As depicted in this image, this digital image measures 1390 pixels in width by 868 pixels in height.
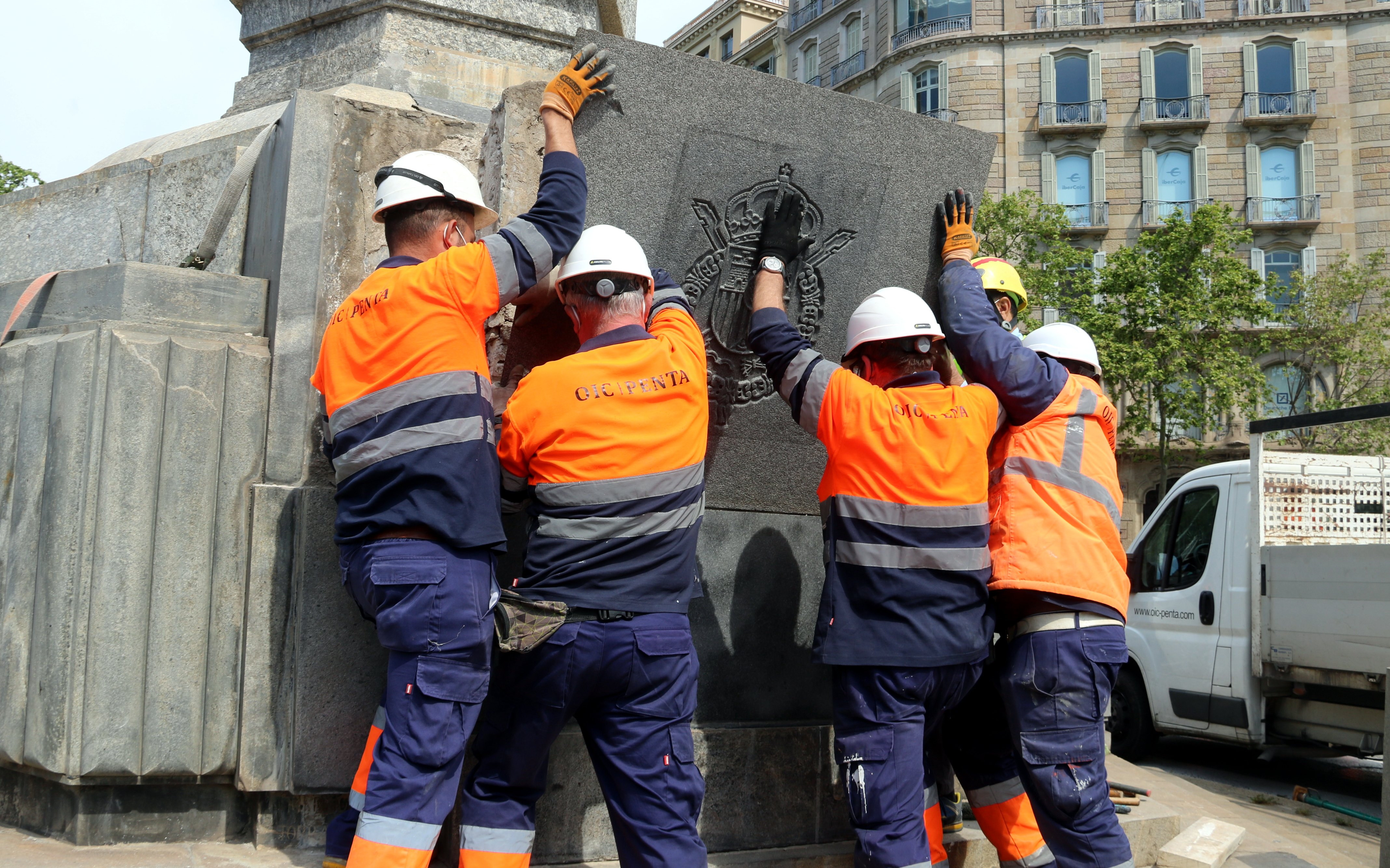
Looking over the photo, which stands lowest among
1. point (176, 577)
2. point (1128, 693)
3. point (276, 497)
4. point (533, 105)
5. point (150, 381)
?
point (1128, 693)

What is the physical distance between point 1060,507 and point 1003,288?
3.65 feet

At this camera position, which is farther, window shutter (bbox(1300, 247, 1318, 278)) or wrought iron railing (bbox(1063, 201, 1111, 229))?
wrought iron railing (bbox(1063, 201, 1111, 229))

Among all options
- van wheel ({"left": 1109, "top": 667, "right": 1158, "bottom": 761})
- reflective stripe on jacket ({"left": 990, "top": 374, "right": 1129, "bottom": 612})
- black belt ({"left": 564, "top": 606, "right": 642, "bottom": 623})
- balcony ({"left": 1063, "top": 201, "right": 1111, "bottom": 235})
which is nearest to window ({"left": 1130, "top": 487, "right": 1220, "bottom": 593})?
van wheel ({"left": 1109, "top": 667, "right": 1158, "bottom": 761})

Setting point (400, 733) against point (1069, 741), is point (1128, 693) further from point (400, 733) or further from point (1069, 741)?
point (400, 733)

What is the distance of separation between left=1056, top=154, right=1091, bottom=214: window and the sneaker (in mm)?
29996

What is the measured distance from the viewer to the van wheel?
833cm

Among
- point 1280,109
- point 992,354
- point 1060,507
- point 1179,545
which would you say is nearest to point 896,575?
point 1060,507

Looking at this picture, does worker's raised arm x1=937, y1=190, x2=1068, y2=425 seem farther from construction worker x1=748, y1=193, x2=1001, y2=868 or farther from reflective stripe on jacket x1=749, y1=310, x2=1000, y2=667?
reflective stripe on jacket x1=749, y1=310, x2=1000, y2=667

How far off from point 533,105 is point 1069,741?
2709 millimetres

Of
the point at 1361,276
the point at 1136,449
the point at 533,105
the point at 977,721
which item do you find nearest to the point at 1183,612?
the point at 977,721

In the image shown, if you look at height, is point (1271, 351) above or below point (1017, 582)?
above

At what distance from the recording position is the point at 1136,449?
87.2ft

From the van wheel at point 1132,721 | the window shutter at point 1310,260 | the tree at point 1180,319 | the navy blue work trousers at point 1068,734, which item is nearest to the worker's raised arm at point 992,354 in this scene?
the navy blue work trousers at point 1068,734

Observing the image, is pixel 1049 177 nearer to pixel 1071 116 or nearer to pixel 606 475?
pixel 1071 116
